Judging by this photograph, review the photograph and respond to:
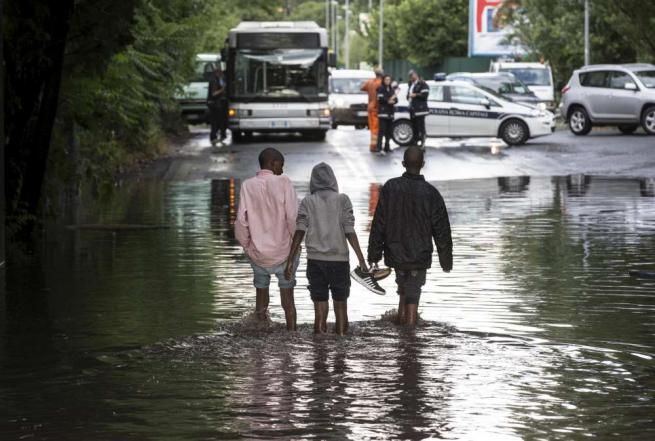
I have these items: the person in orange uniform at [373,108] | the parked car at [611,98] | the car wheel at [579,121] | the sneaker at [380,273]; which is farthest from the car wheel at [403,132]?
the sneaker at [380,273]

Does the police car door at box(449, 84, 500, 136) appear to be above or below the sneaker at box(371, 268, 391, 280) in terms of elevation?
above

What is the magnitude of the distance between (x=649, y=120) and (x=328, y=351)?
30.0 metres

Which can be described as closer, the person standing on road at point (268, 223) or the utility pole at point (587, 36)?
the person standing on road at point (268, 223)

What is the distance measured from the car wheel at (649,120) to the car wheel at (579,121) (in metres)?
1.94

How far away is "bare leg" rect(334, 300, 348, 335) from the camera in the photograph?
1116 centimetres

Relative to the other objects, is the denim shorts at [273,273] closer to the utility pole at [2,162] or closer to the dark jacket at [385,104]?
the utility pole at [2,162]

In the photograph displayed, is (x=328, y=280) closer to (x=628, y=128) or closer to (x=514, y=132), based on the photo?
(x=514, y=132)

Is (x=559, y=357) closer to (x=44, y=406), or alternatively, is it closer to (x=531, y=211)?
(x=44, y=406)

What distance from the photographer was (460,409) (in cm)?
865

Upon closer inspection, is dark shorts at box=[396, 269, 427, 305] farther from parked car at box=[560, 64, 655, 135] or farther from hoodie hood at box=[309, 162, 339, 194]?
parked car at box=[560, 64, 655, 135]

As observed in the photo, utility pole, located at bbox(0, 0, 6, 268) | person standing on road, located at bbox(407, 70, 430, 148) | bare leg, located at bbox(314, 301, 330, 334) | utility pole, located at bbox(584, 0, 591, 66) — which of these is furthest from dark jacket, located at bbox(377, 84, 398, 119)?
bare leg, located at bbox(314, 301, 330, 334)

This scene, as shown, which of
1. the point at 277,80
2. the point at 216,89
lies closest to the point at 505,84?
the point at 277,80

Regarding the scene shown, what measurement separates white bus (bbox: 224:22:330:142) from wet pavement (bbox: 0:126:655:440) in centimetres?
1894

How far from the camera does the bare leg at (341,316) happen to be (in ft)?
36.6
